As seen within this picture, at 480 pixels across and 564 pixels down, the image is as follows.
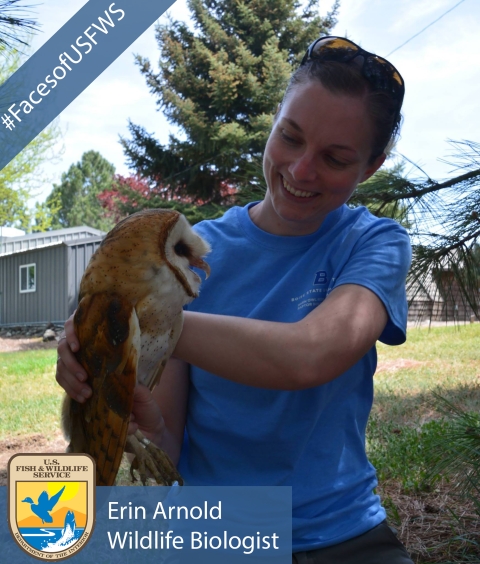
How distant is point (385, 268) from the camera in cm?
111

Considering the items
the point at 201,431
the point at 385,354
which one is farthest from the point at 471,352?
the point at 201,431

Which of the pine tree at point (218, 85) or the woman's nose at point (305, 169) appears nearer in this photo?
the woman's nose at point (305, 169)

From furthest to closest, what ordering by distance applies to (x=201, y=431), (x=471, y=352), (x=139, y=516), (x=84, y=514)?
(x=471, y=352) < (x=139, y=516) < (x=201, y=431) < (x=84, y=514)

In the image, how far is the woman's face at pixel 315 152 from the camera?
1.10 meters

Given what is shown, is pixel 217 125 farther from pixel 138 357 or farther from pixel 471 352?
pixel 138 357

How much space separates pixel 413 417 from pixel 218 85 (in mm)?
6685

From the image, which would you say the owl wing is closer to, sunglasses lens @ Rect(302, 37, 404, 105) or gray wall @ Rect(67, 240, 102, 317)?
sunglasses lens @ Rect(302, 37, 404, 105)

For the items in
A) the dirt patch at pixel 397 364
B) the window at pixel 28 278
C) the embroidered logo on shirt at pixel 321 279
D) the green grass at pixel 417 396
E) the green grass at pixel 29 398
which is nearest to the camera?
the embroidered logo on shirt at pixel 321 279

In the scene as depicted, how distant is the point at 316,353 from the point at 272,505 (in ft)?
1.23

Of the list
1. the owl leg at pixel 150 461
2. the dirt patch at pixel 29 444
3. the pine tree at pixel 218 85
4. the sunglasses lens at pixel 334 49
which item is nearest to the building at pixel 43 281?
the pine tree at pixel 218 85

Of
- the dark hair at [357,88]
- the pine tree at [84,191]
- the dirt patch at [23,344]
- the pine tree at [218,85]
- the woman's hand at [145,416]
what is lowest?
the woman's hand at [145,416]

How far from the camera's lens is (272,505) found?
113 cm

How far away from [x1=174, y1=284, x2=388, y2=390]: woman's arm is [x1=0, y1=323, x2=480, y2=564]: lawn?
1159 millimetres

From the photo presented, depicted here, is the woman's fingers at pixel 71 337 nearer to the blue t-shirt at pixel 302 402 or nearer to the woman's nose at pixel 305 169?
the blue t-shirt at pixel 302 402
